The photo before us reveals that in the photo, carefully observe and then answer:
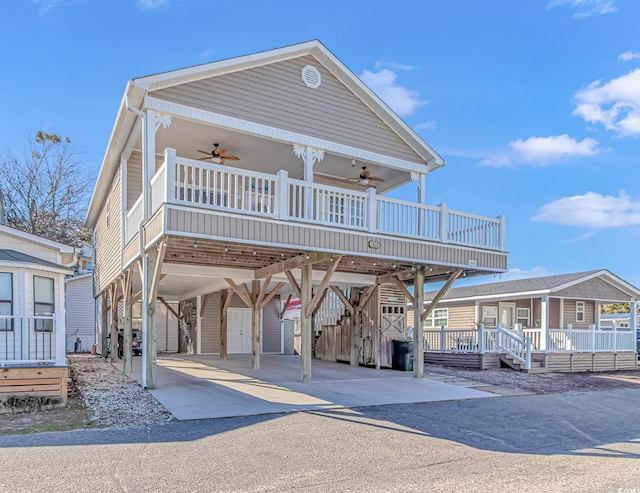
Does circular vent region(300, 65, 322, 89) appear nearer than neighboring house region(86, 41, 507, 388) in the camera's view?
No

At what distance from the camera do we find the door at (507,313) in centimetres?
2245

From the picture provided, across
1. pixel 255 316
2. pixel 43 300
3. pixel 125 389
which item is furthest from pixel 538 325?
pixel 43 300

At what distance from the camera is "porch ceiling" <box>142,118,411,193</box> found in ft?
36.0

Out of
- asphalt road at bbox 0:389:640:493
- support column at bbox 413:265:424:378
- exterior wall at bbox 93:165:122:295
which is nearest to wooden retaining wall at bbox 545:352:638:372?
support column at bbox 413:265:424:378

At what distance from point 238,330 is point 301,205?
11860 millimetres

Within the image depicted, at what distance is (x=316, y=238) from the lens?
1003cm

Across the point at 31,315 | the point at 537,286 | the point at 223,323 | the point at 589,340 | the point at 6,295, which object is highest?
the point at 6,295

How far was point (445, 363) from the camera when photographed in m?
17.0

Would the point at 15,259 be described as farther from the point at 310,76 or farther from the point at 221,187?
the point at 310,76

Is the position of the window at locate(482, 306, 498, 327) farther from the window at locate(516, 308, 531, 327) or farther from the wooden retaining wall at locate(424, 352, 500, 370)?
the wooden retaining wall at locate(424, 352, 500, 370)

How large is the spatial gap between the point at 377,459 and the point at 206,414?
3.08 metres

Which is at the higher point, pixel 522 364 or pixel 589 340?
pixel 589 340

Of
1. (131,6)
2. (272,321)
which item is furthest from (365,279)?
(131,6)

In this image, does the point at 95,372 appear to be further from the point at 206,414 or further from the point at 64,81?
the point at 64,81
